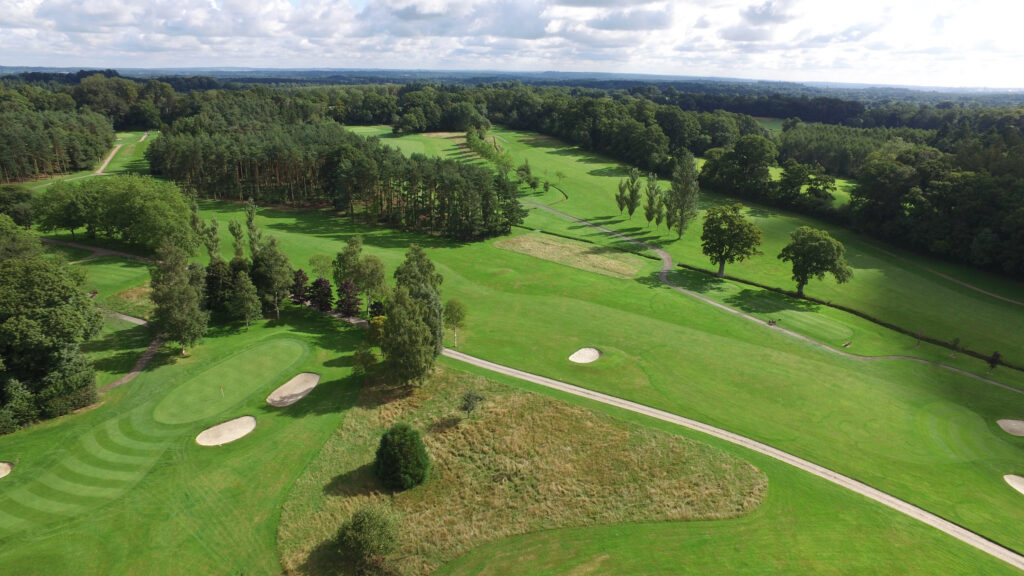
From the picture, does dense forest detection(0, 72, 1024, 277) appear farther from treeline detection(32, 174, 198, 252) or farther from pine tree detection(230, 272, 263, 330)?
pine tree detection(230, 272, 263, 330)

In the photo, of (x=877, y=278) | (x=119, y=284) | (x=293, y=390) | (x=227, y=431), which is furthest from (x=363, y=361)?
(x=877, y=278)

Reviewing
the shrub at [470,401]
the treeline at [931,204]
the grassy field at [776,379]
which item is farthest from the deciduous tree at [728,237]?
the shrub at [470,401]

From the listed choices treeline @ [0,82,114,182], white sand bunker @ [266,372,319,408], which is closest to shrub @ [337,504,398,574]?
white sand bunker @ [266,372,319,408]

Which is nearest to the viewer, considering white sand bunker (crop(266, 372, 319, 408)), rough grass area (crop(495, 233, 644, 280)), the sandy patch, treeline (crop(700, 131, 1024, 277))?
the sandy patch

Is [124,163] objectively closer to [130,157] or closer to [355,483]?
[130,157]

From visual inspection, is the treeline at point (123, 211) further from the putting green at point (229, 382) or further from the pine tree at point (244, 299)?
the putting green at point (229, 382)
